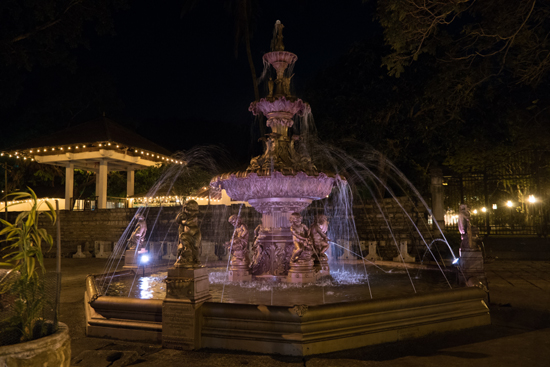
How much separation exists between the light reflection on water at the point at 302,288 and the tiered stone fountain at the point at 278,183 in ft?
1.51

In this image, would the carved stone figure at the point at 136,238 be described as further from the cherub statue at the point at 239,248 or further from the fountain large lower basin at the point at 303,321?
the fountain large lower basin at the point at 303,321

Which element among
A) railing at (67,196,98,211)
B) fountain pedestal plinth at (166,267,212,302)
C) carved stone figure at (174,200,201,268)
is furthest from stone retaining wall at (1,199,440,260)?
fountain pedestal plinth at (166,267,212,302)

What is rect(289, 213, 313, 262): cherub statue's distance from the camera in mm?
7352

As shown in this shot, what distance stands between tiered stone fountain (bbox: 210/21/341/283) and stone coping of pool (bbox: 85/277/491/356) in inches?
106

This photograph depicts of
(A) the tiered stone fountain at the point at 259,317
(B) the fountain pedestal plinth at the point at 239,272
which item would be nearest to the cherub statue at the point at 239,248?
(B) the fountain pedestal plinth at the point at 239,272

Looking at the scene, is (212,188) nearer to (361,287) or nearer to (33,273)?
(361,287)

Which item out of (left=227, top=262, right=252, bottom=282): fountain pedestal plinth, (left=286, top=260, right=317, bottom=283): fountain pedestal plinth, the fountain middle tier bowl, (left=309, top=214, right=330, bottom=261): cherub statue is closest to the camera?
the fountain middle tier bowl

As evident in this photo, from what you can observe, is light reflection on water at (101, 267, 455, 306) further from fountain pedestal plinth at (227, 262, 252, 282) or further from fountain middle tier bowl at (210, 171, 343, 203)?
fountain middle tier bowl at (210, 171, 343, 203)

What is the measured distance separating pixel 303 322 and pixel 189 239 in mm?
1700

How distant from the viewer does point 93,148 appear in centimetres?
2328

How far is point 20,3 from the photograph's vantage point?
18.2m

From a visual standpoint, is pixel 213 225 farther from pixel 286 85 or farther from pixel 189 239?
pixel 189 239

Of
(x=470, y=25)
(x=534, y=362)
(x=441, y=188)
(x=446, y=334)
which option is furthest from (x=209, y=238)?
(x=534, y=362)

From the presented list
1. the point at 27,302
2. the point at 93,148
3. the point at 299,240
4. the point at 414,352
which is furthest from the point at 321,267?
the point at 93,148
